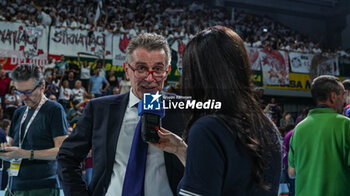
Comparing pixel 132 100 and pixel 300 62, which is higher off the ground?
pixel 300 62

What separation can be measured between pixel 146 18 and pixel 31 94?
525 inches

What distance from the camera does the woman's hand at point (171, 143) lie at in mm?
1470

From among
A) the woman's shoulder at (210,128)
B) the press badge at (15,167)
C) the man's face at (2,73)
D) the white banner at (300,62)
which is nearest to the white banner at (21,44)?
the man's face at (2,73)

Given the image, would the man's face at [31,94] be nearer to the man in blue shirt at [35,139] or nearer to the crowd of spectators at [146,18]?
the man in blue shirt at [35,139]

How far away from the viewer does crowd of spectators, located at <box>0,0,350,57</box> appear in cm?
1229

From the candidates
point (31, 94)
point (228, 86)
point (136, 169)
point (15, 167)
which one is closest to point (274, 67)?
point (31, 94)

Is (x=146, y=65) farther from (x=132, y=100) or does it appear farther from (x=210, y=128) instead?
(x=210, y=128)

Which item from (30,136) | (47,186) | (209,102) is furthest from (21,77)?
(209,102)

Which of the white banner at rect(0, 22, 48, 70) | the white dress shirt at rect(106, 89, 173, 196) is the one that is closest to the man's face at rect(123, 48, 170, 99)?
the white dress shirt at rect(106, 89, 173, 196)

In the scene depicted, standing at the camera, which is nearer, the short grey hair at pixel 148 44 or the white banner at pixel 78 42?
the short grey hair at pixel 148 44

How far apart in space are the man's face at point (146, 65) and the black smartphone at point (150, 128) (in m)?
0.50

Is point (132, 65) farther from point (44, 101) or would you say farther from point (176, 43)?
point (176, 43)

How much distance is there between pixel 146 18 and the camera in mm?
15633

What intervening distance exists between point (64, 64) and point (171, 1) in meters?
9.67
